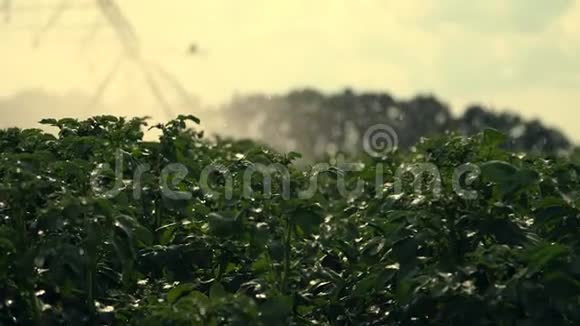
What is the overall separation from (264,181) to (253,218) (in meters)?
0.46

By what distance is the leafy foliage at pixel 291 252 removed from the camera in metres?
6.12

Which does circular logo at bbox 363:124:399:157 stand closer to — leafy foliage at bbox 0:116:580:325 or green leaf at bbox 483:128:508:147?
leafy foliage at bbox 0:116:580:325

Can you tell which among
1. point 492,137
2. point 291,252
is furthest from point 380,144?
point 291,252

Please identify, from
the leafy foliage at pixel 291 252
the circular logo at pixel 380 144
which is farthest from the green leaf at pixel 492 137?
the circular logo at pixel 380 144

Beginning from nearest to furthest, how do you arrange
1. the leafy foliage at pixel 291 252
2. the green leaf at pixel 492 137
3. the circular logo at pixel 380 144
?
the leafy foliage at pixel 291 252, the green leaf at pixel 492 137, the circular logo at pixel 380 144

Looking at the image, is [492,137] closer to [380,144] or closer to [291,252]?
[291,252]

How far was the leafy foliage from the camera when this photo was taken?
612cm

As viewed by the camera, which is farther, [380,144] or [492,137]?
[380,144]

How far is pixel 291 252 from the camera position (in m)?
6.95

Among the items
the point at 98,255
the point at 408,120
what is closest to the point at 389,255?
the point at 98,255

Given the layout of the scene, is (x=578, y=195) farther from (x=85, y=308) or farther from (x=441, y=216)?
(x=85, y=308)

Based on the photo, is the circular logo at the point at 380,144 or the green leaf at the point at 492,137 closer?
the green leaf at the point at 492,137

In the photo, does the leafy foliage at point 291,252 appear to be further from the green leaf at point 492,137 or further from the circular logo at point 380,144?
the circular logo at point 380,144

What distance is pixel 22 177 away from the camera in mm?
6340
